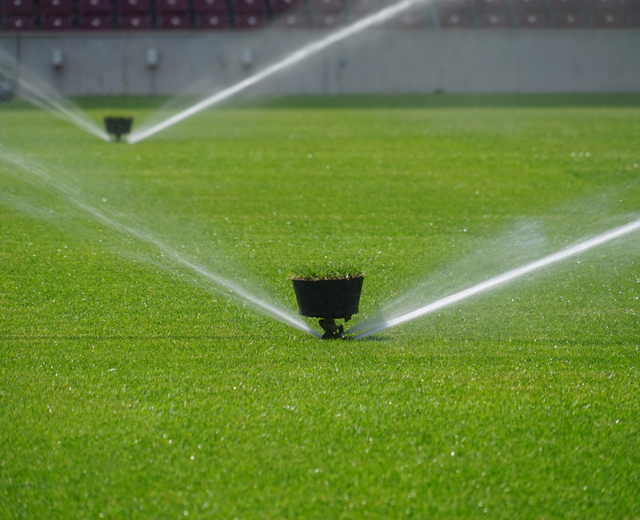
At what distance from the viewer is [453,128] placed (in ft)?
54.6

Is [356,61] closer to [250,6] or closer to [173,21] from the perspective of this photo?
[250,6]

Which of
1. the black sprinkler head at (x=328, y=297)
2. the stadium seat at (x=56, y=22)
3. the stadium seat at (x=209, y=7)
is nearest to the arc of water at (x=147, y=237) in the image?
the black sprinkler head at (x=328, y=297)

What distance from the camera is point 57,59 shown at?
86.3 ft

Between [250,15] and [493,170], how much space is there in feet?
57.3

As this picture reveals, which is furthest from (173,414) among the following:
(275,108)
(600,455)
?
(275,108)

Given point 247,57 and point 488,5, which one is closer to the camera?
point 247,57

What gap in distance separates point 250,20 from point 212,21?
1156 millimetres

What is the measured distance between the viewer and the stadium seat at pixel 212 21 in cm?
2759

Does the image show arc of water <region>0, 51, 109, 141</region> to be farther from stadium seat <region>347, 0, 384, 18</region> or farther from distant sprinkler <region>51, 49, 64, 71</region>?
stadium seat <region>347, 0, 384, 18</region>

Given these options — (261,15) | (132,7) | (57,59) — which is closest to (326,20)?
(261,15)

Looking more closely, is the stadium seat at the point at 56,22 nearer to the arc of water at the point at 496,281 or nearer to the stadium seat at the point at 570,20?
the stadium seat at the point at 570,20

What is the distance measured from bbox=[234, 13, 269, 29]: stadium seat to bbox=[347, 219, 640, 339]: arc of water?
20.0 meters

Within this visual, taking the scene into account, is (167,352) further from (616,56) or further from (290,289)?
(616,56)

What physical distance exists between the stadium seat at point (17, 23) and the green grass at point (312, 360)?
17.5 meters
